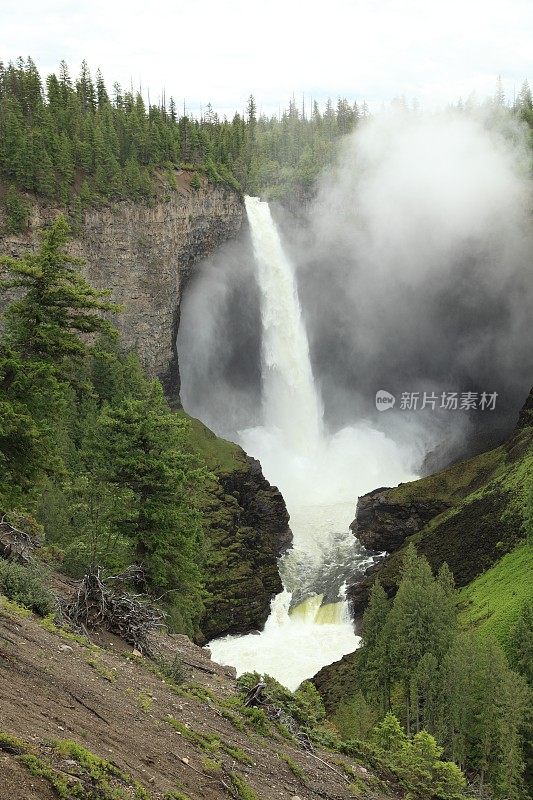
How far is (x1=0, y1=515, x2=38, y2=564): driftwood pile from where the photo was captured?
17.8m

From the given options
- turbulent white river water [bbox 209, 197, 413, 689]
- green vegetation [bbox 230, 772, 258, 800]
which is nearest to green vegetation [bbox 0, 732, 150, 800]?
green vegetation [bbox 230, 772, 258, 800]

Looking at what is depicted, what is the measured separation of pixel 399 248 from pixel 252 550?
51.8 meters

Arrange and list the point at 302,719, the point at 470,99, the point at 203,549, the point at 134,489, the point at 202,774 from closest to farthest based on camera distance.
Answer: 1. the point at 202,774
2. the point at 302,719
3. the point at 134,489
4. the point at 203,549
5. the point at 470,99

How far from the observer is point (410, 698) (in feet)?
118

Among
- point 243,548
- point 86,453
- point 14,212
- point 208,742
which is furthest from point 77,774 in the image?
point 14,212

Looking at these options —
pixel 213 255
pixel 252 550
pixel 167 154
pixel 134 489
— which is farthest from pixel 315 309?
pixel 134 489

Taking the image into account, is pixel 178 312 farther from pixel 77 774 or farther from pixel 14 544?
pixel 77 774

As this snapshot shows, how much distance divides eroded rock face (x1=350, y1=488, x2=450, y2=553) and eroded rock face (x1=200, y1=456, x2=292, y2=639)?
690 centimetres

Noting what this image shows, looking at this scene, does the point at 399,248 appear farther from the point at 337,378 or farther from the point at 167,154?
the point at 167,154

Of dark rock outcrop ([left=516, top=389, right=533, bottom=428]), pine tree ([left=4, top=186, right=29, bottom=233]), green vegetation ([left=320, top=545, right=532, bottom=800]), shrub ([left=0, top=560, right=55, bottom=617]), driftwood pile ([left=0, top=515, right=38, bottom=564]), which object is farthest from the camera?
dark rock outcrop ([left=516, top=389, right=533, bottom=428])

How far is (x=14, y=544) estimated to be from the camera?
726 inches

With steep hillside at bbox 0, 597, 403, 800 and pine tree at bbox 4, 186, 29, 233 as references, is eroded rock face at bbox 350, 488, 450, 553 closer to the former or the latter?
pine tree at bbox 4, 186, 29, 233

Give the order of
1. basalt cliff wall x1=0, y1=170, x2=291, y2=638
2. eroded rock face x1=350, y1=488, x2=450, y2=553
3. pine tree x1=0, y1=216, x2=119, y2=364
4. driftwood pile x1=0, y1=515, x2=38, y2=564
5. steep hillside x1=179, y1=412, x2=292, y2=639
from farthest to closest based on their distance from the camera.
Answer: eroded rock face x1=350, y1=488, x2=450, y2=553
basalt cliff wall x1=0, y1=170, x2=291, y2=638
steep hillside x1=179, y1=412, x2=292, y2=639
pine tree x1=0, y1=216, x2=119, y2=364
driftwood pile x1=0, y1=515, x2=38, y2=564

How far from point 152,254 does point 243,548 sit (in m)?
30.9
